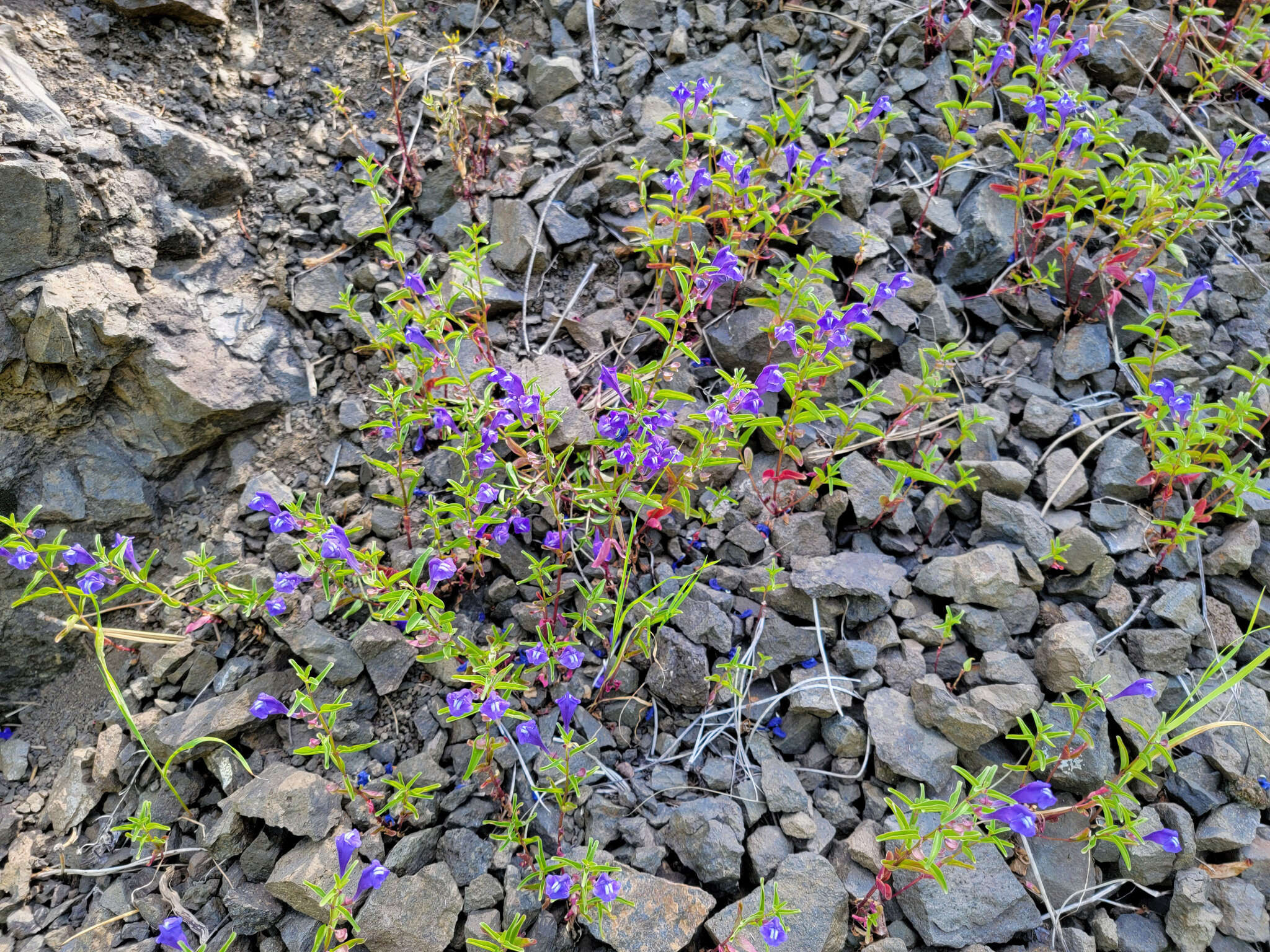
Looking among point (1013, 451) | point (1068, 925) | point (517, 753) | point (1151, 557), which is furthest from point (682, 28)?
point (1068, 925)

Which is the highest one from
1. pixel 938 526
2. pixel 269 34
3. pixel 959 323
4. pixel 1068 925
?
pixel 269 34

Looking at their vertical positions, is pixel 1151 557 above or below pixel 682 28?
below

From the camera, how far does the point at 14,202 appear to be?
3.14 m

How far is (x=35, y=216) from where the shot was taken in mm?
3176

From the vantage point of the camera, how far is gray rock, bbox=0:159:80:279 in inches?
123

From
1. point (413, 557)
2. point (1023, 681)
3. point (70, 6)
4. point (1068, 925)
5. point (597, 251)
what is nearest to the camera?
point (1068, 925)

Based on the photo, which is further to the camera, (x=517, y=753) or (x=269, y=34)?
(x=269, y=34)

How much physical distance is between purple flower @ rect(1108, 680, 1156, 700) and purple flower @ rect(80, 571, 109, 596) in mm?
3509

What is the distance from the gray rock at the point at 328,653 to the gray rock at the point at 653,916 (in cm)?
117

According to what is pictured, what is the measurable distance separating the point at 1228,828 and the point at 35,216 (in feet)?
15.8

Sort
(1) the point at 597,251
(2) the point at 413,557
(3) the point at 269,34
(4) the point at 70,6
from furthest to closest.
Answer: (3) the point at 269,34
(1) the point at 597,251
(4) the point at 70,6
(2) the point at 413,557

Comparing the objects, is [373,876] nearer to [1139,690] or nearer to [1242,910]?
[1139,690]

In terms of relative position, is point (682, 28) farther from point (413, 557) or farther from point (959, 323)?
point (413, 557)

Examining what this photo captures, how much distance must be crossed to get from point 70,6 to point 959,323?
13.9 ft
